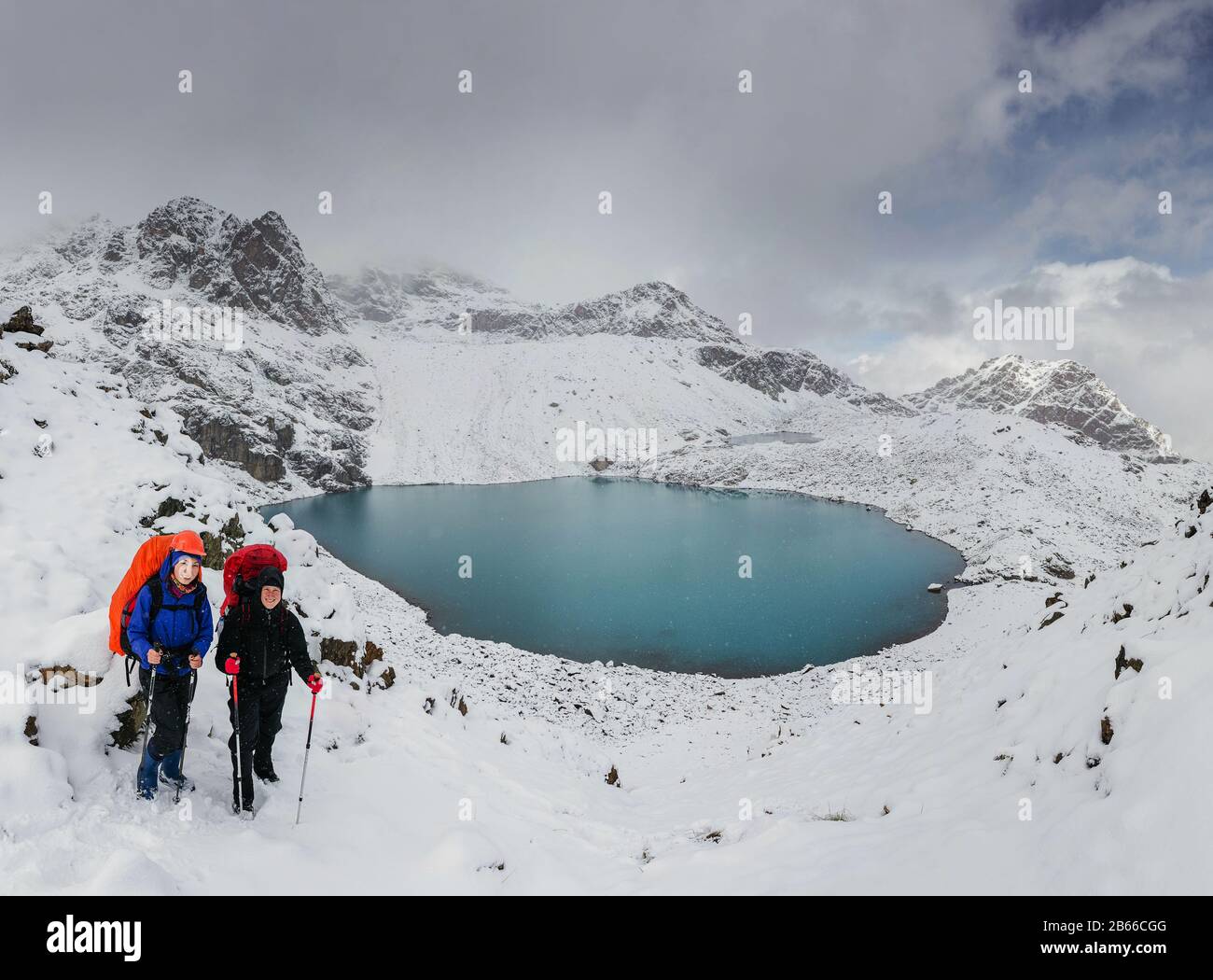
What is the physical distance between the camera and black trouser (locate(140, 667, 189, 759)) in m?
5.44

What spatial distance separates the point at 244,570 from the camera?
602 centimetres

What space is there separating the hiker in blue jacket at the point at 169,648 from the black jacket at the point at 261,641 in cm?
24

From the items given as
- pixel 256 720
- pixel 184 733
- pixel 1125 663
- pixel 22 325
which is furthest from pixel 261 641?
pixel 22 325

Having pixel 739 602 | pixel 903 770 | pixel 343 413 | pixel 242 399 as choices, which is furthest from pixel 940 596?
pixel 343 413

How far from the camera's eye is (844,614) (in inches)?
1185

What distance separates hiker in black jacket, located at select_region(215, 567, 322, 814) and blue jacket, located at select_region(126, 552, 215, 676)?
8.4 inches

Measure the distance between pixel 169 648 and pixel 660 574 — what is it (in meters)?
33.3

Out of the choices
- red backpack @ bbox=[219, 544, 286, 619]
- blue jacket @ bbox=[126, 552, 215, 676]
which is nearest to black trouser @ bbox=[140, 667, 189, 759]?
blue jacket @ bbox=[126, 552, 215, 676]

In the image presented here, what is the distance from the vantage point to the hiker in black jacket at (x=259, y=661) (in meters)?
5.81

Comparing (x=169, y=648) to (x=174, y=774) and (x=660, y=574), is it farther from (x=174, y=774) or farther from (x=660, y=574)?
(x=660, y=574)

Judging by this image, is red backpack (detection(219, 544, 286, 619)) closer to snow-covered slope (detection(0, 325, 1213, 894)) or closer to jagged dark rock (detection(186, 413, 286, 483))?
snow-covered slope (detection(0, 325, 1213, 894))

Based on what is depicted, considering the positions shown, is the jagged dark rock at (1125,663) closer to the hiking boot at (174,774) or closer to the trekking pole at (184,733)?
the trekking pole at (184,733)

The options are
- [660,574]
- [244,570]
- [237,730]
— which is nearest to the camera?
[237,730]

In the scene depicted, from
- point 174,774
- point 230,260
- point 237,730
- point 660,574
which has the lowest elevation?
point 660,574
